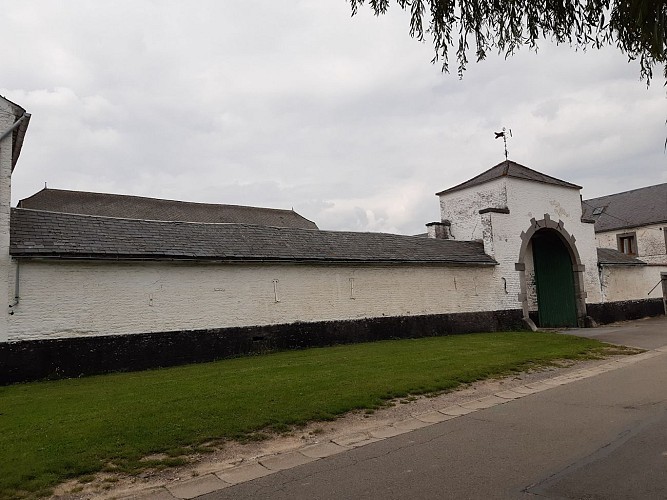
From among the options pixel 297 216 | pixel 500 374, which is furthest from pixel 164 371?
pixel 297 216

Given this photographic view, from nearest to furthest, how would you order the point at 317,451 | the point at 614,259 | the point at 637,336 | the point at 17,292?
the point at 317,451
the point at 17,292
the point at 637,336
the point at 614,259

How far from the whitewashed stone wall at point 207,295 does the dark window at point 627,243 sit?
24.8 metres

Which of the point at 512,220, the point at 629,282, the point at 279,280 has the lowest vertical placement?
the point at 629,282

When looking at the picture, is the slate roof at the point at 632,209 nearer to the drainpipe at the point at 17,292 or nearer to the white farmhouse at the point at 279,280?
the white farmhouse at the point at 279,280

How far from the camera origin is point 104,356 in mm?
11859

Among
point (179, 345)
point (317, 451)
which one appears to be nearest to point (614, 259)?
point (179, 345)

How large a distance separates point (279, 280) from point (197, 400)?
7449 millimetres

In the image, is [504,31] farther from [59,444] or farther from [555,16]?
[59,444]

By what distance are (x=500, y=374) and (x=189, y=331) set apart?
308 inches

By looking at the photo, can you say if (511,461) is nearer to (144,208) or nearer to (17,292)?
(17,292)

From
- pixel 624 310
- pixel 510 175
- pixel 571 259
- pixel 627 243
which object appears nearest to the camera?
pixel 510 175

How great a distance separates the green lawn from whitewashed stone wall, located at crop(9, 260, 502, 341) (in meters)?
1.42

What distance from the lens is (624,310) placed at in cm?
2512

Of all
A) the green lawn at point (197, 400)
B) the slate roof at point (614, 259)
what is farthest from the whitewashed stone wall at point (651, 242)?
the green lawn at point (197, 400)
